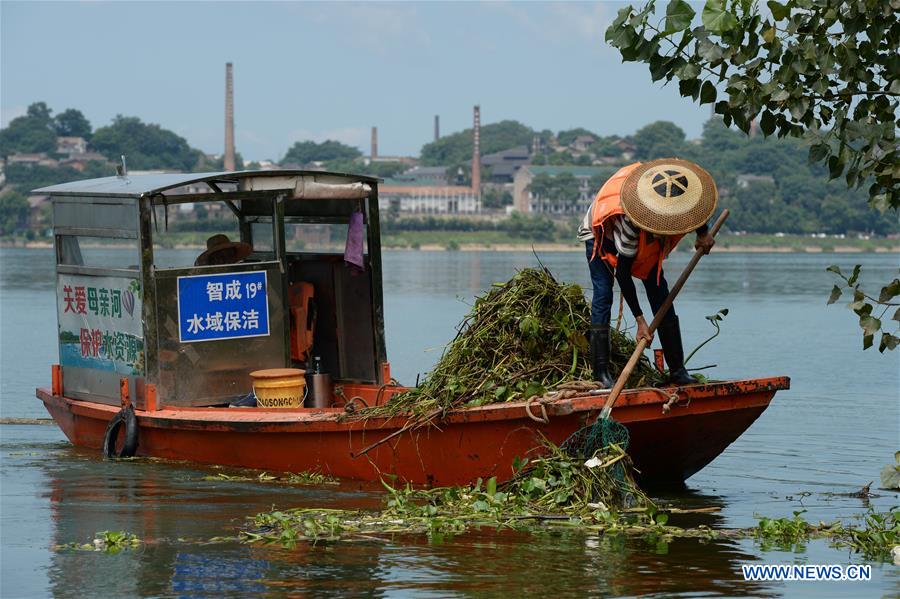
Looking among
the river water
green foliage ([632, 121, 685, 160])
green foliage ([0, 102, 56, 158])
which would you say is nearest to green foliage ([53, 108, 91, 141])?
green foliage ([0, 102, 56, 158])

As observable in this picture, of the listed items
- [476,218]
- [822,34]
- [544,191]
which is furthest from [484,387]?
[544,191]

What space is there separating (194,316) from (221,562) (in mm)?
3641

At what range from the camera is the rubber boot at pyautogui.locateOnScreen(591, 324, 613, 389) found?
9813 mm

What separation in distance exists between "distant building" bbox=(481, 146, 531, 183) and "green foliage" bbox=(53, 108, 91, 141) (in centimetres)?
4853

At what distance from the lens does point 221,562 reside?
28.2 feet

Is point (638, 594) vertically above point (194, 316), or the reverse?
point (194, 316)

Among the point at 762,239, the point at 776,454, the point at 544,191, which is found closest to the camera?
the point at 776,454

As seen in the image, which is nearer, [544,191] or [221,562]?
[221,562]

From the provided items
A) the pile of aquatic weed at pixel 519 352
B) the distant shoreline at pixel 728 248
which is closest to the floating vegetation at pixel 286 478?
the pile of aquatic weed at pixel 519 352

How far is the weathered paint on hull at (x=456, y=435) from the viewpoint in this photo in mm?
9602

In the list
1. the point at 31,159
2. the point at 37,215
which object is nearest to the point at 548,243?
the point at 37,215

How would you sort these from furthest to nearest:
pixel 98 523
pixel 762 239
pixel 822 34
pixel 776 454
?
pixel 762 239, pixel 776 454, pixel 98 523, pixel 822 34

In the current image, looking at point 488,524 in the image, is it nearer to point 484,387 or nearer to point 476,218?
point 484,387

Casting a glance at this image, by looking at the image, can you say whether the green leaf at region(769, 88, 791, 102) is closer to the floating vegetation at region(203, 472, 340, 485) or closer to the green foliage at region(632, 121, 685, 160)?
the floating vegetation at region(203, 472, 340, 485)
